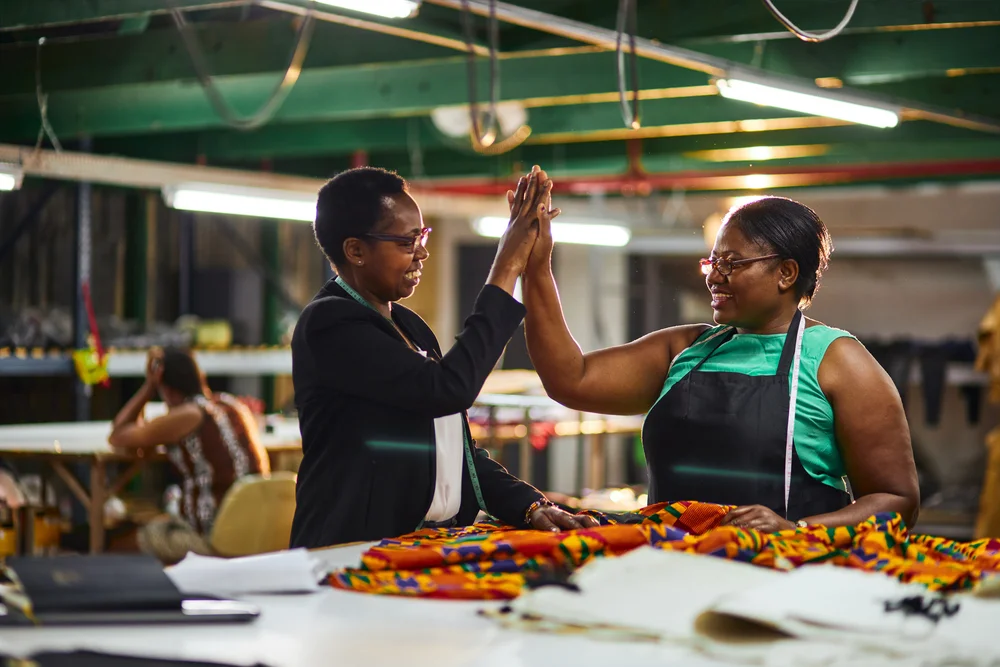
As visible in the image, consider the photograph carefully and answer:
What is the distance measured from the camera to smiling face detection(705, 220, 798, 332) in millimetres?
2660

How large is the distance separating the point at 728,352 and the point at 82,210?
6.60 meters

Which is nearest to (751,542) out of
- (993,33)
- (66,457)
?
(993,33)

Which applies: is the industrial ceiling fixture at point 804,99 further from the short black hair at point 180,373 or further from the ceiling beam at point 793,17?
the short black hair at point 180,373

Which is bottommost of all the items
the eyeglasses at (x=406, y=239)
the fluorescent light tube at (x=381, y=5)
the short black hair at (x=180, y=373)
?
the short black hair at (x=180, y=373)

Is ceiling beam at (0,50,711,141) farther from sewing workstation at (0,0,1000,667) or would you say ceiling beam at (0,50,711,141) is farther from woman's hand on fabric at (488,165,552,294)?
woman's hand on fabric at (488,165,552,294)

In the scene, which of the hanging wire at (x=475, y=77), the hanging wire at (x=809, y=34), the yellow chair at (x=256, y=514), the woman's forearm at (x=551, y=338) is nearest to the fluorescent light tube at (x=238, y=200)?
the hanging wire at (x=475, y=77)

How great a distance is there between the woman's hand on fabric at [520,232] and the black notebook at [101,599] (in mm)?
1020

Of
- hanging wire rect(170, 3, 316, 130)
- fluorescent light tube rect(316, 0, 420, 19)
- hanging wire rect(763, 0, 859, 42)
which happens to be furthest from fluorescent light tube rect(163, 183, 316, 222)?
hanging wire rect(763, 0, 859, 42)

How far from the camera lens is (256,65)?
20.7 ft

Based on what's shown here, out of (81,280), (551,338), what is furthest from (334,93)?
(551,338)

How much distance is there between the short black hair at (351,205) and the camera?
257cm

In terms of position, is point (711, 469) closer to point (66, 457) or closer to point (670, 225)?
point (66, 457)

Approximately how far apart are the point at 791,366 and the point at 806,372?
0.11ft

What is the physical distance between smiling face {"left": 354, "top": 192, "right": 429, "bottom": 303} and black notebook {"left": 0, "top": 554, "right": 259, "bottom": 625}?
3.19ft
